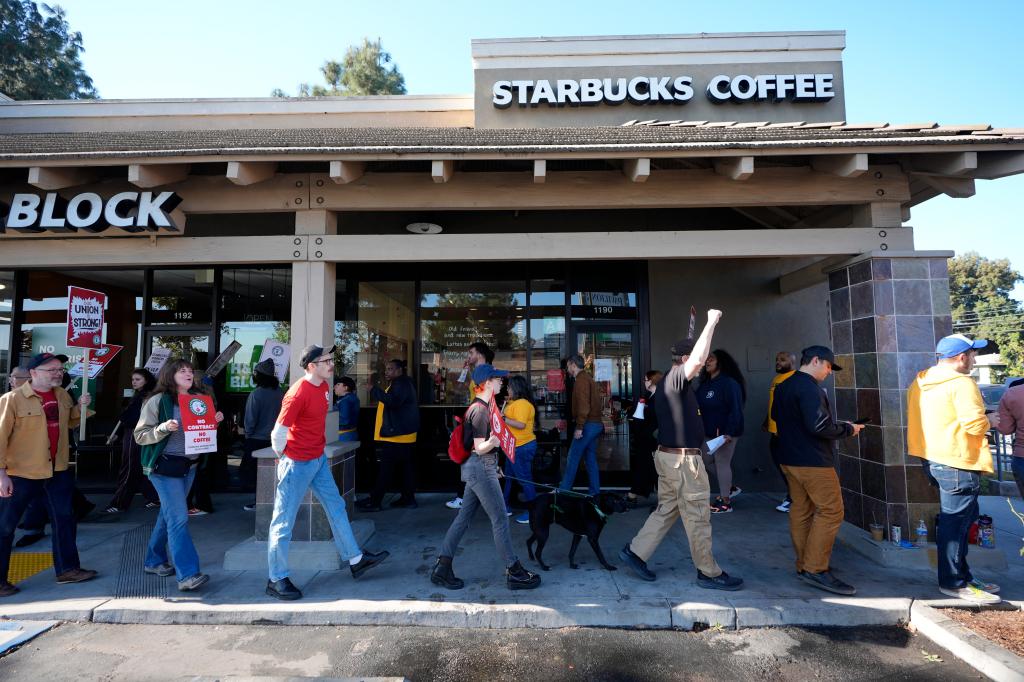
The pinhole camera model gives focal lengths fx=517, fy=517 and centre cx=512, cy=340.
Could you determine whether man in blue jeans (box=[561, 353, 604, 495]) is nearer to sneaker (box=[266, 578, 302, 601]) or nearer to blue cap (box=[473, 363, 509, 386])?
blue cap (box=[473, 363, 509, 386])

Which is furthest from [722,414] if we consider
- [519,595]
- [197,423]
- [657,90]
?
[197,423]

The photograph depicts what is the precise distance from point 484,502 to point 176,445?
2442mm

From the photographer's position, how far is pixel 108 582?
4.26 meters

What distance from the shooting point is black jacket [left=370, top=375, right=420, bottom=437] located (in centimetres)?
641

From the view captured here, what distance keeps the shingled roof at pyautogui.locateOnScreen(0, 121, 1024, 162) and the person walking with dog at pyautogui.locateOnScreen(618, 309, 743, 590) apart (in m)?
2.00

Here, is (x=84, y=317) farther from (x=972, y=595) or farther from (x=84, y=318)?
(x=972, y=595)

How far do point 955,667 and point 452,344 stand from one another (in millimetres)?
6106

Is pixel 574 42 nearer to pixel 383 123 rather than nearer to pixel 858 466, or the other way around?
pixel 383 123

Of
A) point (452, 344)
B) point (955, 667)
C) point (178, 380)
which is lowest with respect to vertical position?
point (955, 667)

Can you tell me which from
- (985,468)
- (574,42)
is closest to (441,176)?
(574,42)

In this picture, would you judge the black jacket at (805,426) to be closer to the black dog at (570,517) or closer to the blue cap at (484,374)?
the black dog at (570,517)

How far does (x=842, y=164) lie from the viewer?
4.89 m

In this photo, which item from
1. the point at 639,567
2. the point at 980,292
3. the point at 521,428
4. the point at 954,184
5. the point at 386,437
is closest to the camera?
the point at 639,567

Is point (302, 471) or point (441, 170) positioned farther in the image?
point (441, 170)
